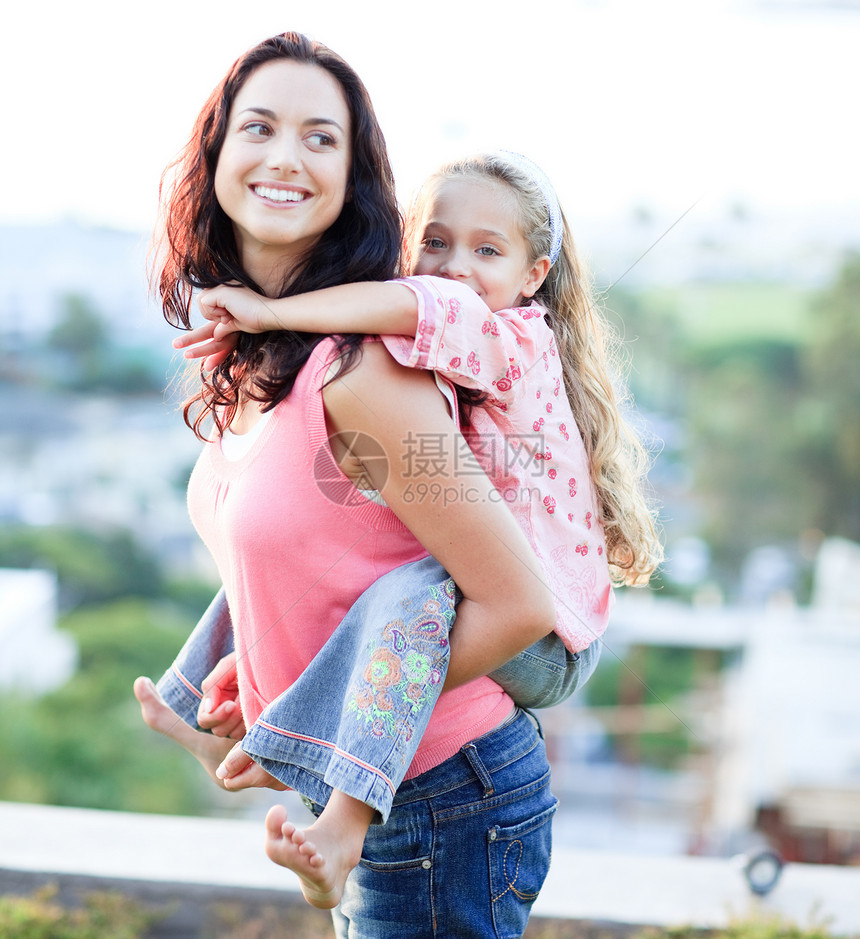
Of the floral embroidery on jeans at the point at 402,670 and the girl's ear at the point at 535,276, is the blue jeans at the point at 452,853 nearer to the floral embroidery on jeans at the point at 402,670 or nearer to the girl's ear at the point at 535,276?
the floral embroidery on jeans at the point at 402,670

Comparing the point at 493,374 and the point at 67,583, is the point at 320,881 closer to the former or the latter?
the point at 493,374

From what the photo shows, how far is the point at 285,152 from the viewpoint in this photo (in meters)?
0.95

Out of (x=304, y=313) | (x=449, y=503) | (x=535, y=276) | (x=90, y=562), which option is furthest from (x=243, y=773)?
(x=90, y=562)

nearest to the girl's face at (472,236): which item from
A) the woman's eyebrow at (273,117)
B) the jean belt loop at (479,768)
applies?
the woman's eyebrow at (273,117)

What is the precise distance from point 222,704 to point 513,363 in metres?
0.58

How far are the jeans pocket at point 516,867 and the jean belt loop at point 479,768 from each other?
0.04 meters

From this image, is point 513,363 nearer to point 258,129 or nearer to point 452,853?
point 258,129

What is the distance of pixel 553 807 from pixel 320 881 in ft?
1.05

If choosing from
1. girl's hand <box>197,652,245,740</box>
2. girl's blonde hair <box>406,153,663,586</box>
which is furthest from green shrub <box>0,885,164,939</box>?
girl's blonde hair <box>406,153,663,586</box>

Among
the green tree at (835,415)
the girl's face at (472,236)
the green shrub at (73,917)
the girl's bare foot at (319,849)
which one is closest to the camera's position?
the girl's bare foot at (319,849)

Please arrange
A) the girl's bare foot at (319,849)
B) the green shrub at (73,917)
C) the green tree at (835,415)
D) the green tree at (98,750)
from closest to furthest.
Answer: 1. the girl's bare foot at (319,849)
2. the green shrub at (73,917)
3. the green tree at (98,750)
4. the green tree at (835,415)

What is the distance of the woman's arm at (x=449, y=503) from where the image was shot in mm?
855

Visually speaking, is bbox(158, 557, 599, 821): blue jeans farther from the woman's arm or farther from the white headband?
the white headband

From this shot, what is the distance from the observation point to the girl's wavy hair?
975mm
